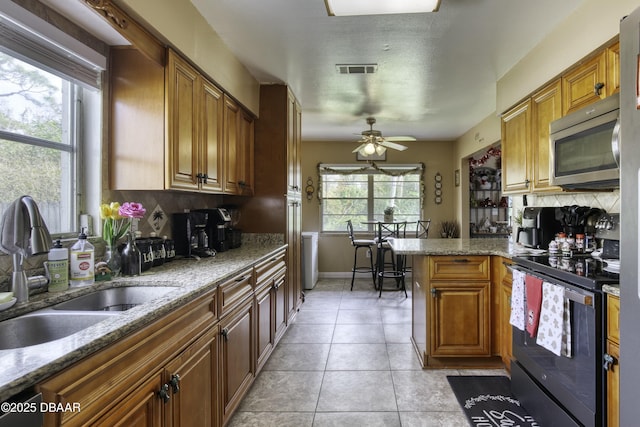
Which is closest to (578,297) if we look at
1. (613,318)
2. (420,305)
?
(613,318)

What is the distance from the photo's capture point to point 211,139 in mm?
2527

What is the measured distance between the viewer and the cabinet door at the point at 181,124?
1.97 meters

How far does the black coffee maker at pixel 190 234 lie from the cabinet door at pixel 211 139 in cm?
24

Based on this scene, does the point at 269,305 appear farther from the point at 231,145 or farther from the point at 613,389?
the point at 613,389

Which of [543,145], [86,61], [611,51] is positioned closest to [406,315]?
[543,145]

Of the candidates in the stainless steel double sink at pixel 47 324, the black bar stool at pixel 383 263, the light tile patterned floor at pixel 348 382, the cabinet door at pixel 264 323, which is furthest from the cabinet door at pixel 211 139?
the black bar stool at pixel 383 263

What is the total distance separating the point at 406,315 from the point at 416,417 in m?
2.06

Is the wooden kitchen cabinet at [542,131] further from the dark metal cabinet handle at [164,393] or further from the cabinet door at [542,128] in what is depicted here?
the dark metal cabinet handle at [164,393]

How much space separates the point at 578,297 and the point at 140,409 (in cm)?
179

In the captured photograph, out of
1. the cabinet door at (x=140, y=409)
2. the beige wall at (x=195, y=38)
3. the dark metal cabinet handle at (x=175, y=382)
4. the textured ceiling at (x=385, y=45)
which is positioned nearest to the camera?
the cabinet door at (x=140, y=409)

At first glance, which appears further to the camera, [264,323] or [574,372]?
[264,323]

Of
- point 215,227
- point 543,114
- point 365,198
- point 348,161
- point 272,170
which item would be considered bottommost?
point 215,227

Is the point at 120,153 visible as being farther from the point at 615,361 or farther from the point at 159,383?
the point at 615,361

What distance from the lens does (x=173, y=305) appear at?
132 cm
